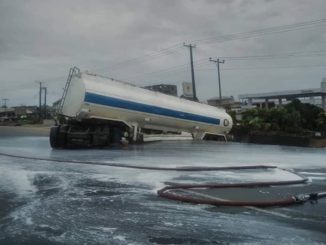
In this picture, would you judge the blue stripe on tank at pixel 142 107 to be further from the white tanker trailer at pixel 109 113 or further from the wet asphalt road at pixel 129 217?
the wet asphalt road at pixel 129 217

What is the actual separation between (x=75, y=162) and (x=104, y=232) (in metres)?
8.89

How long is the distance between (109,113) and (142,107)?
1.75 metres

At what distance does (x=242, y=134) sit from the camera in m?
34.8

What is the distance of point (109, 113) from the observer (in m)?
23.8

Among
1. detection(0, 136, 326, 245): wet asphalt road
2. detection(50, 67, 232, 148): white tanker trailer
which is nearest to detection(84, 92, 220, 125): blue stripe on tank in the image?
detection(50, 67, 232, 148): white tanker trailer

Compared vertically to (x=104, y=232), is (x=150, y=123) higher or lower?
higher

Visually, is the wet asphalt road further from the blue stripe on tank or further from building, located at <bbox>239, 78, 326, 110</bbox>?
building, located at <bbox>239, 78, 326, 110</bbox>

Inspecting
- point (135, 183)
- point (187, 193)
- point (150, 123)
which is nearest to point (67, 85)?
point (150, 123)

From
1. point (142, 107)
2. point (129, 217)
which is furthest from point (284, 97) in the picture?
point (129, 217)

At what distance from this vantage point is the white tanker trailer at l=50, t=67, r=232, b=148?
23016mm

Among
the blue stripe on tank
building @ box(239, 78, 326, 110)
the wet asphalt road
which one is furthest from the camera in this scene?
building @ box(239, 78, 326, 110)

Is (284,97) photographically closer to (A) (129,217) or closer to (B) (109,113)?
(B) (109,113)

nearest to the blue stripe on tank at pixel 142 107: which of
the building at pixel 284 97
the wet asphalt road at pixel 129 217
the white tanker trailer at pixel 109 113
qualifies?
the white tanker trailer at pixel 109 113

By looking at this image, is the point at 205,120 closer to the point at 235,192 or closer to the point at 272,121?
the point at 272,121
